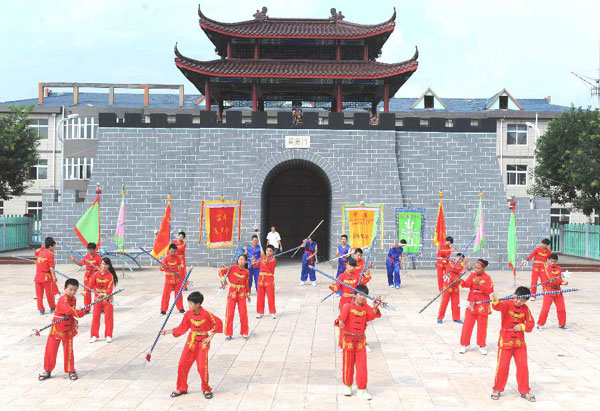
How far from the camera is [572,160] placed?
82.4ft

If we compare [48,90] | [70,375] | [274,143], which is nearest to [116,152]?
[274,143]

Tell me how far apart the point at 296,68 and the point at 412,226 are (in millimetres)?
7634

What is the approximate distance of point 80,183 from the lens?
37.2 m

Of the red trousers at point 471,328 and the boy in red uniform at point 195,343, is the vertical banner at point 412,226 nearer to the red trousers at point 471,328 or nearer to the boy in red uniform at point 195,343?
the red trousers at point 471,328

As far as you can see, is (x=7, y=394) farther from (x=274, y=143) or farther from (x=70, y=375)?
(x=274, y=143)

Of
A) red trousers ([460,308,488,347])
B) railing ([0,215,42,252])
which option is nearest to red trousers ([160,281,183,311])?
red trousers ([460,308,488,347])

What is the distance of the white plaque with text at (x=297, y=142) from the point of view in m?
21.1

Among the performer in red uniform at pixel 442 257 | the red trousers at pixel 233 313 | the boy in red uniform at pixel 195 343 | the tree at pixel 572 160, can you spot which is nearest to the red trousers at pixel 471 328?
the red trousers at pixel 233 313

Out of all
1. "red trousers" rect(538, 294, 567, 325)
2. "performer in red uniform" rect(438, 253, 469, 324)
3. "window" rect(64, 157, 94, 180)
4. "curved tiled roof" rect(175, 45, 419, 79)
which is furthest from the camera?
"window" rect(64, 157, 94, 180)

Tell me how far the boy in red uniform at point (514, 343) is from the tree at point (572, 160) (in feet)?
61.9

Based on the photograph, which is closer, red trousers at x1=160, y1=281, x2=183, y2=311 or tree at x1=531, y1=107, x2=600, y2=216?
→ red trousers at x1=160, y1=281, x2=183, y2=311

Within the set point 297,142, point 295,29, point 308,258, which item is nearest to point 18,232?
point 297,142

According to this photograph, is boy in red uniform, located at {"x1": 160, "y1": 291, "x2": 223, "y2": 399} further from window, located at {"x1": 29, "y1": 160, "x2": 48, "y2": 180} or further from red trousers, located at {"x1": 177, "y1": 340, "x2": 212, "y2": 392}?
window, located at {"x1": 29, "y1": 160, "x2": 48, "y2": 180}

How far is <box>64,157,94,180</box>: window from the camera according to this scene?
37.6 m
